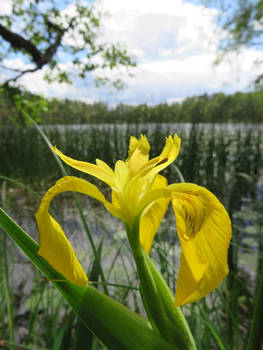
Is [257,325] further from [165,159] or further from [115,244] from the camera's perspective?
[115,244]

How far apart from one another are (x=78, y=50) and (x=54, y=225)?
603cm

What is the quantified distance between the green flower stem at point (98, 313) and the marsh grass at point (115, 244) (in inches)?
3.2

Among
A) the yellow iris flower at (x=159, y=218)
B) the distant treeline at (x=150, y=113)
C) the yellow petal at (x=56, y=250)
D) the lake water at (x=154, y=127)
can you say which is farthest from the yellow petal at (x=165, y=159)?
the distant treeline at (x=150, y=113)

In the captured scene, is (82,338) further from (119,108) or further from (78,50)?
(78,50)

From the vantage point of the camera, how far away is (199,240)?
11.9 inches

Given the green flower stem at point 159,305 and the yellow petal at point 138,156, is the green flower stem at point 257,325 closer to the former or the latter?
the green flower stem at point 159,305

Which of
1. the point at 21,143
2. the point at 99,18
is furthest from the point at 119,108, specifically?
the point at 99,18

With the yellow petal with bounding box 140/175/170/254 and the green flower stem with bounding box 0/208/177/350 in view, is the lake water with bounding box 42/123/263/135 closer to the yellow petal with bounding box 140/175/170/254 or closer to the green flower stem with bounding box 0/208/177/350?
the yellow petal with bounding box 140/175/170/254

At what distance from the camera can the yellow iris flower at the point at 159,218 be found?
0.90 feet

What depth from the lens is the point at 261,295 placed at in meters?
0.27

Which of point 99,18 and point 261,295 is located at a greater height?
point 99,18

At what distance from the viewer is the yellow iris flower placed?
10.8 inches

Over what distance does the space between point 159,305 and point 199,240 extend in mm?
101

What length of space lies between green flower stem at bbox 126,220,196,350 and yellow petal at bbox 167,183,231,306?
0.18ft
